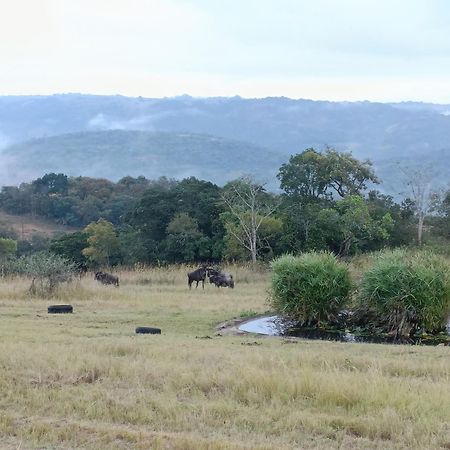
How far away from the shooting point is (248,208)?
41.7 meters

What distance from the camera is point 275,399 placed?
841cm

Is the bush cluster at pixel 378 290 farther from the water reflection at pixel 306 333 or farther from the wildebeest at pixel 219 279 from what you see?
the wildebeest at pixel 219 279

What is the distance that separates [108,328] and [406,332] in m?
6.36

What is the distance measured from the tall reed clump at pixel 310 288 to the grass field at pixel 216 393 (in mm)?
2776

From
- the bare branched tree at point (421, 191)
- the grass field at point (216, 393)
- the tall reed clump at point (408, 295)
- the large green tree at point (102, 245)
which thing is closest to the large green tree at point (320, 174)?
the bare branched tree at point (421, 191)

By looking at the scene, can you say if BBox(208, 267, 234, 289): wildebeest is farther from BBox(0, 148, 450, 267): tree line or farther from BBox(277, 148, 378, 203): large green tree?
BBox(277, 148, 378, 203): large green tree

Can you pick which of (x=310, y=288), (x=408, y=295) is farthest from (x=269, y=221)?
(x=408, y=295)

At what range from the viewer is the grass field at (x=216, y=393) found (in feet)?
23.2

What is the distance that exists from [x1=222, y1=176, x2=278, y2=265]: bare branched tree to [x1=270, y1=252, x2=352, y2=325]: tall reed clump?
18.2m

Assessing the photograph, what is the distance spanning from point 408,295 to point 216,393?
25.4ft

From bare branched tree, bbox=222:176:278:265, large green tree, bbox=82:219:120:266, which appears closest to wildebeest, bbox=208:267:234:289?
bare branched tree, bbox=222:176:278:265

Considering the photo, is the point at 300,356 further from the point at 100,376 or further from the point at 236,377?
the point at 100,376

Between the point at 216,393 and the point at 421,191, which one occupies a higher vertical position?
the point at 421,191

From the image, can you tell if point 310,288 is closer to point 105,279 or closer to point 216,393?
point 216,393
